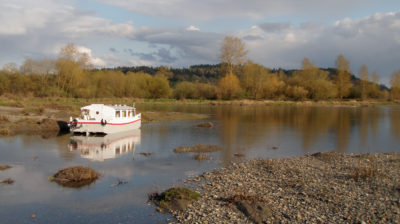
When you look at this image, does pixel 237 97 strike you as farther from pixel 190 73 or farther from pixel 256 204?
pixel 190 73

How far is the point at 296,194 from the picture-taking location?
11.9 m

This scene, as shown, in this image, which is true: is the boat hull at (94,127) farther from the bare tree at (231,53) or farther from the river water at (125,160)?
the bare tree at (231,53)

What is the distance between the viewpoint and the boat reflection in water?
20.1 meters

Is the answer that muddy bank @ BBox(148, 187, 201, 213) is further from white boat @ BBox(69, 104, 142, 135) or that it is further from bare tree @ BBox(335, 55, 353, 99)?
bare tree @ BBox(335, 55, 353, 99)

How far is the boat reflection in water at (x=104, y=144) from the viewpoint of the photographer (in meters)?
20.1

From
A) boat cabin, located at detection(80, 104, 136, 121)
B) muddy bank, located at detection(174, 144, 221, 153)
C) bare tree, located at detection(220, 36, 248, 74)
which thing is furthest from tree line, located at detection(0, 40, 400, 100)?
muddy bank, located at detection(174, 144, 221, 153)

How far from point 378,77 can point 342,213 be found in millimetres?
113169

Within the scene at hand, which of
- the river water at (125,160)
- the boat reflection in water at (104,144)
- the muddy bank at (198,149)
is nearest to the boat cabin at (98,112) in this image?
the boat reflection in water at (104,144)

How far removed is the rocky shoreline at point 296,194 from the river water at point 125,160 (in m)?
1.50

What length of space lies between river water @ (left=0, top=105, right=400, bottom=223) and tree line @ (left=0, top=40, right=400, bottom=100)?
49.2m

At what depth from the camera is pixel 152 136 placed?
1115 inches

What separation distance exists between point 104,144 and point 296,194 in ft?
51.9

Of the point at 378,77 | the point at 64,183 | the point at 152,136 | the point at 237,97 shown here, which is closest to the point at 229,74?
the point at 237,97

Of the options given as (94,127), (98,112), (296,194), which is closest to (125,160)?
(296,194)
